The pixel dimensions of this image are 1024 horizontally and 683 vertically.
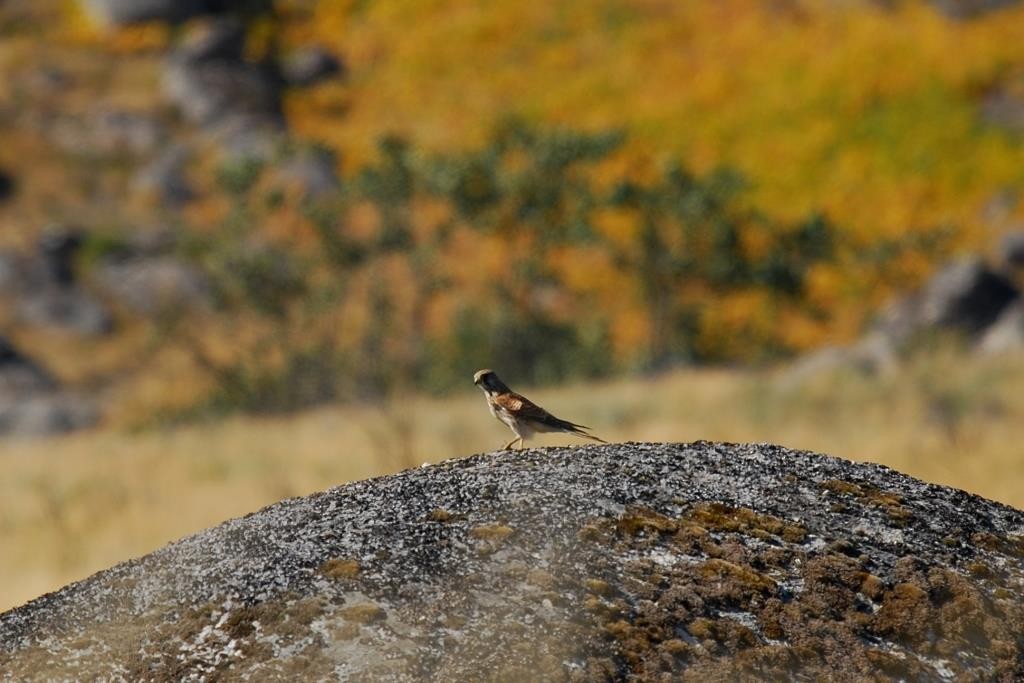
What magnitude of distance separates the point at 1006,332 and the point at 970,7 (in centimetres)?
3609

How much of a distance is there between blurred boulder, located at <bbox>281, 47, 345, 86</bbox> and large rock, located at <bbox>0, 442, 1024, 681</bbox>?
67.1m


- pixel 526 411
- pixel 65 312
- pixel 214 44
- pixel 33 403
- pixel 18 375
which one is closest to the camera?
pixel 526 411

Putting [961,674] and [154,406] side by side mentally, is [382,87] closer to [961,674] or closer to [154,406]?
[154,406]

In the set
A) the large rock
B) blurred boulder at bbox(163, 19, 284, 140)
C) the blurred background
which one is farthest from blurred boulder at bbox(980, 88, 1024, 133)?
the large rock

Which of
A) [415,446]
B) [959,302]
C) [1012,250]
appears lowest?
[415,446]

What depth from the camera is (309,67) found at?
70.8 m

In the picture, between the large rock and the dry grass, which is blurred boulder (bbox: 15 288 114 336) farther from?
the large rock

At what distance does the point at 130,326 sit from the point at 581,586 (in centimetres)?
4841

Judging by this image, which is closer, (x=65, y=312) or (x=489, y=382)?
(x=489, y=382)

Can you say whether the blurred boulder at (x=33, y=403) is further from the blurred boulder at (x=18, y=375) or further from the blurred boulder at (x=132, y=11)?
the blurred boulder at (x=132, y=11)

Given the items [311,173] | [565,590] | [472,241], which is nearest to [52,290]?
[311,173]

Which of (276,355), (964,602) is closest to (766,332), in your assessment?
(276,355)

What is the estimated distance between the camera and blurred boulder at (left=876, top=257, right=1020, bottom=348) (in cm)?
3631

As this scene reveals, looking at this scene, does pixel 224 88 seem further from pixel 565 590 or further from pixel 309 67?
pixel 565 590
